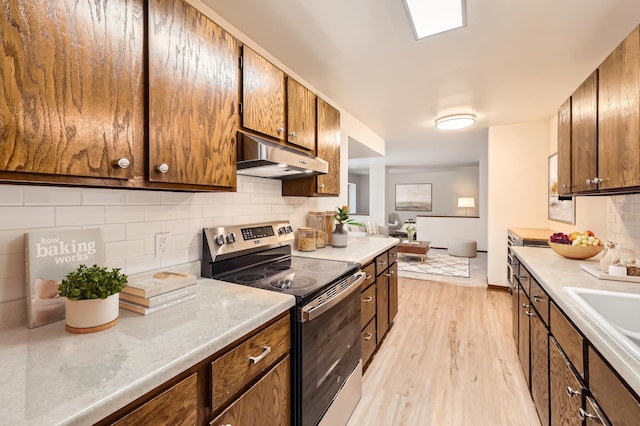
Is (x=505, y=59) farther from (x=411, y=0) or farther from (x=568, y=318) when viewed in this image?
(x=568, y=318)

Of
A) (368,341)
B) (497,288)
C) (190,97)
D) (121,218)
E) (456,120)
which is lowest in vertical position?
(497,288)

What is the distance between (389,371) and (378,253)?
3.01ft

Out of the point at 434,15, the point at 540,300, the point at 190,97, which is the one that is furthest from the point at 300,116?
the point at 540,300

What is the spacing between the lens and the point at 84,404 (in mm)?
574

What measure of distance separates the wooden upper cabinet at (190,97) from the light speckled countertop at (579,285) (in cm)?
152

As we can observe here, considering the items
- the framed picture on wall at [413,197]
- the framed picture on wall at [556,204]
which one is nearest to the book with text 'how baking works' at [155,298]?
the framed picture on wall at [556,204]

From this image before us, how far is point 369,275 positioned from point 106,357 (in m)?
1.72

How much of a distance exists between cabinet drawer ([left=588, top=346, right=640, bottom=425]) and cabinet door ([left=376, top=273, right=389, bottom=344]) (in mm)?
1491

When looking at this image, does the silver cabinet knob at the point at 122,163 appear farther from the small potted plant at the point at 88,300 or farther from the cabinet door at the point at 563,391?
the cabinet door at the point at 563,391

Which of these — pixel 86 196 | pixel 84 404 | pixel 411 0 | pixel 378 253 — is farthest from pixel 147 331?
pixel 411 0

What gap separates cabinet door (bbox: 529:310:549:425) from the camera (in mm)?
1449

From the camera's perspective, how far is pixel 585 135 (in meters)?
1.72

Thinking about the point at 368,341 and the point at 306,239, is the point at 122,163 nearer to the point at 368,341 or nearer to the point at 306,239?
the point at 306,239

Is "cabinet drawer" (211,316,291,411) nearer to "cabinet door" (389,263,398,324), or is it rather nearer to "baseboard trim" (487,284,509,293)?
"cabinet door" (389,263,398,324)
